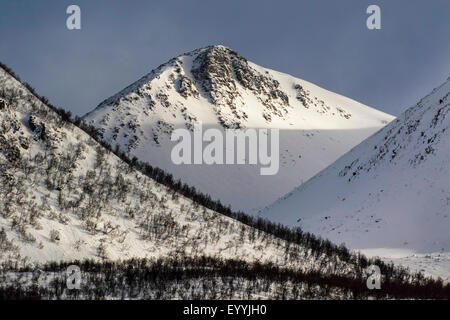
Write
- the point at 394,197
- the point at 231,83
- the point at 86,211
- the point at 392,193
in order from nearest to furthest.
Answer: the point at 86,211 → the point at 394,197 → the point at 392,193 → the point at 231,83

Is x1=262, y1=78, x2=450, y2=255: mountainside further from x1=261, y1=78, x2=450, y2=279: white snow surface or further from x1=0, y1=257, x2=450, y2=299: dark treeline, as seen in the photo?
x1=0, y1=257, x2=450, y2=299: dark treeline

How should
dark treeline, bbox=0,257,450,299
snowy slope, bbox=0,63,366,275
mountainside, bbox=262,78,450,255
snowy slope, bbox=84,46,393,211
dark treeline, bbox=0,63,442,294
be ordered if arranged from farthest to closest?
snowy slope, bbox=84,46,393,211 < mountainside, bbox=262,78,450,255 < dark treeline, bbox=0,63,442,294 < snowy slope, bbox=0,63,366,275 < dark treeline, bbox=0,257,450,299

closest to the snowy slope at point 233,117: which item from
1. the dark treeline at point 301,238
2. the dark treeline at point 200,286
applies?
the dark treeline at point 301,238

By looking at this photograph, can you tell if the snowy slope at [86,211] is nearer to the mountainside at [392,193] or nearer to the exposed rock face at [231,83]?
the mountainside at [392,193]

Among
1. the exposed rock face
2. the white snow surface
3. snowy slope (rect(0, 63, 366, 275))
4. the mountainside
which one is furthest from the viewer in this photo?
the exposed rock face

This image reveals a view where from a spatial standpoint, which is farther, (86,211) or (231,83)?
(231,83)

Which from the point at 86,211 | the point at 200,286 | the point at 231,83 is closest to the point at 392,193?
the point at 86,211

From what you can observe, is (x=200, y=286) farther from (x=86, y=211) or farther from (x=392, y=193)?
(x=392, y=193)

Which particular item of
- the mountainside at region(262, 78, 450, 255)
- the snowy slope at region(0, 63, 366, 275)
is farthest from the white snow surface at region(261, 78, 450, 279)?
the snowy slope at region(0, 63, 366, 275)
